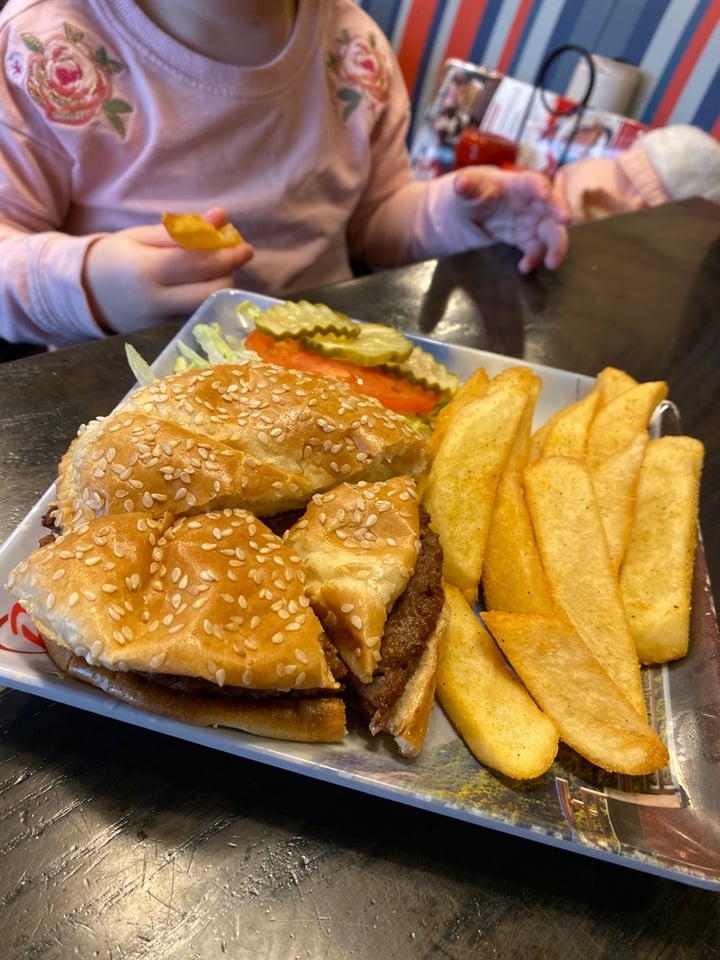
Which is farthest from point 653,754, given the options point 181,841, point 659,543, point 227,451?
point 227,451

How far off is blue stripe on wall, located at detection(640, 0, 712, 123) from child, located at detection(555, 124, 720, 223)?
207 cm

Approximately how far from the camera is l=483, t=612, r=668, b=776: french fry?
1.17 metres

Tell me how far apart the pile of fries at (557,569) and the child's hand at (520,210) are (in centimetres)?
123

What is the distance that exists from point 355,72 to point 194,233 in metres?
1.28

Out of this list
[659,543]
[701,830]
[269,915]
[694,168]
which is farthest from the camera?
[694,168]

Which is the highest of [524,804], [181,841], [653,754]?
[653,754]

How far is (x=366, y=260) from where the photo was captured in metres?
3.29

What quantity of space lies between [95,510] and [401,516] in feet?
2.01

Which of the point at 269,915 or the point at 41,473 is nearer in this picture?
the point at 269,915

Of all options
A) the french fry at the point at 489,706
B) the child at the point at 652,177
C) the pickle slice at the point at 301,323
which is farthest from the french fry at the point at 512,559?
the child at the point at 652,177

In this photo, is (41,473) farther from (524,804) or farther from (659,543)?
(659,543)

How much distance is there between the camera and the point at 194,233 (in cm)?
186

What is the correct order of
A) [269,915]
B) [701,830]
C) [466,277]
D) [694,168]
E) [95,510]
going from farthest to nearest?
[694,168], [466,277], [95,510], [701,830], [269,915]

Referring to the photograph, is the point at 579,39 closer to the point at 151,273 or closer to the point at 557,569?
the point at 151,273
